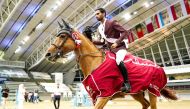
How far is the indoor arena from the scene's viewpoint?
5.79 metres

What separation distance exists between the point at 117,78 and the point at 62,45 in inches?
50.5

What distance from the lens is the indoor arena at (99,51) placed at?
5.79 m

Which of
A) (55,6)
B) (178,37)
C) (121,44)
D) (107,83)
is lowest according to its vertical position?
(107,83)

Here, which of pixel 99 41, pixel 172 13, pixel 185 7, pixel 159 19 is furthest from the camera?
pixel 159 19

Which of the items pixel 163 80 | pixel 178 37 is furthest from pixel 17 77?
pixel 163 80

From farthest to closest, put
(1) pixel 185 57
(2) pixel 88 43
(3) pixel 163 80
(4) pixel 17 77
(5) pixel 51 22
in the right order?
(4) pixel 17 77, (1) pixel 185 57, (5) pixel 51 22, (3) pixel 163 80, (2) pixel 88 43

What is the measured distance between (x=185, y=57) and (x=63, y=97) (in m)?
17.7

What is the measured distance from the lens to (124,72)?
586 centimetres

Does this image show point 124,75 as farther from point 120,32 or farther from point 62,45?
point 62,45

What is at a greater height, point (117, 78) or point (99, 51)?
point (99, 51)

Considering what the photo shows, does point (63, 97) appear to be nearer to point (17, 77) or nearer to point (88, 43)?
point (17, 77)

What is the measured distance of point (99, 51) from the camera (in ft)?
19.6

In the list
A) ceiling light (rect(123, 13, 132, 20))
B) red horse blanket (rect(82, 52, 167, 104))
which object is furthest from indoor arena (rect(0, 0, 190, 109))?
ceiling light (rect(123, 13, 132, 20))

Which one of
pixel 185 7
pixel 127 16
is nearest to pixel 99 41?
pixel 185 7
